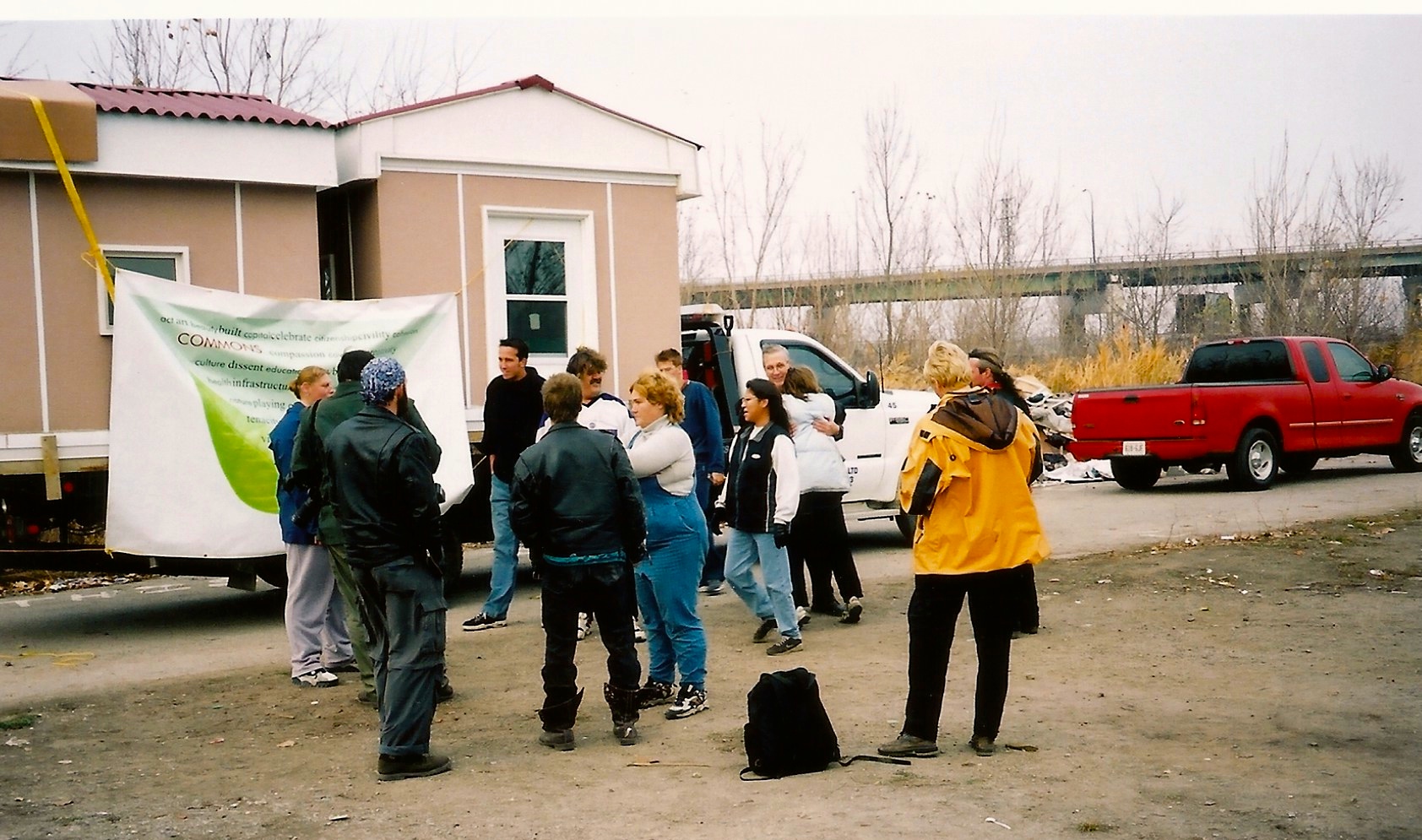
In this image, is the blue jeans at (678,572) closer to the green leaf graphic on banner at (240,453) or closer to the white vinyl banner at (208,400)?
the white vinyl banner at (208,400)

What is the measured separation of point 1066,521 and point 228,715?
9.56m

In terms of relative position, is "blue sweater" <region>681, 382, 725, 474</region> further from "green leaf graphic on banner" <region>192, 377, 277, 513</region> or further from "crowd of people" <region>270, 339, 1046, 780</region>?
"green leaf graphic on banner" <region>192, 377, 277, 513</region>

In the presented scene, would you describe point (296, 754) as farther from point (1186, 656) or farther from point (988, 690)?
point (1186, 656)

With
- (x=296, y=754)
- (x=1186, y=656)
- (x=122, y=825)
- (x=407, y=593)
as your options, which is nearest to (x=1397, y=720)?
(x=1186, y=656)

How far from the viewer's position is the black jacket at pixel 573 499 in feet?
19.7

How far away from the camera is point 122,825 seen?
16.8ft

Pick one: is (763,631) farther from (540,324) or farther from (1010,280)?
(1010,280)

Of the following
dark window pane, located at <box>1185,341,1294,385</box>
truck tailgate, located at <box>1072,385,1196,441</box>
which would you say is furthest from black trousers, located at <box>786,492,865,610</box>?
dark window pane, located at <box>1185,341,1294,385</box>

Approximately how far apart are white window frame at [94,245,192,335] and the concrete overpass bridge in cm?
2045

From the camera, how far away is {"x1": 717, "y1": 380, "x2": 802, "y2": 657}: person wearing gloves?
7.88 meters

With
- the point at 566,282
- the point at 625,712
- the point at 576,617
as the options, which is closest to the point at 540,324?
the point at 566,282

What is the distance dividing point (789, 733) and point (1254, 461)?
12551mm

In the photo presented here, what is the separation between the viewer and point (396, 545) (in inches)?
230

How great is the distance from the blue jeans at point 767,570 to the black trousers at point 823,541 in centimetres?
73
